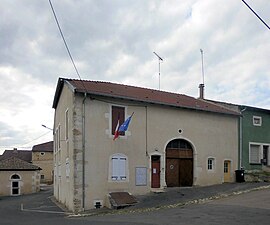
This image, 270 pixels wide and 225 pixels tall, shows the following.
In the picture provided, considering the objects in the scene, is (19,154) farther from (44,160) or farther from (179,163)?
(179,163)

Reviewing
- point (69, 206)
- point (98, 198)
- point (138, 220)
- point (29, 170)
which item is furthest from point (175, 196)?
point (29, 170)

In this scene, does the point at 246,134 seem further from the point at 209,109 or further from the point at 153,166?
the point at 153,166

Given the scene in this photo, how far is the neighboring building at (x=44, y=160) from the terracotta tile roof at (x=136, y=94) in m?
41.5

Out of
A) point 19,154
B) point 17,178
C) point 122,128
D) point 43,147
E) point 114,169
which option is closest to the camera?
point 122,128

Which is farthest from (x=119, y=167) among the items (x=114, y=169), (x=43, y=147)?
(x=43, y=147)

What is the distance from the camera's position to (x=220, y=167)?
29.0 meters

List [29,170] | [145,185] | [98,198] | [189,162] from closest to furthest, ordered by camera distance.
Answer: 1. [98,198]
2. [145,185]
3. [189,162]
4. [29,170]

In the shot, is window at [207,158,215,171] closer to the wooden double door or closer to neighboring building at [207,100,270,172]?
the wooden double door

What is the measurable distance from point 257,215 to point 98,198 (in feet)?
33.1

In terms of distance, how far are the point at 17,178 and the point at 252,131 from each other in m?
28.2

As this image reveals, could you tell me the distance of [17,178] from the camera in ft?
154

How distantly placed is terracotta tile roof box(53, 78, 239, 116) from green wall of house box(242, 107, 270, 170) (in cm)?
140

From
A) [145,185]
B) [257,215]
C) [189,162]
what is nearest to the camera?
[257,215]

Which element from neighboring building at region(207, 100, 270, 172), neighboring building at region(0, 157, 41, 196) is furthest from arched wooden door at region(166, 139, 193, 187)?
neighboring building at region(0, 157, 41, 196)
